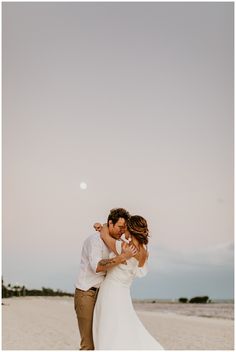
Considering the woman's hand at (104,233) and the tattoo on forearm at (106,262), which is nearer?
the tattoo on forearm at (106,262)

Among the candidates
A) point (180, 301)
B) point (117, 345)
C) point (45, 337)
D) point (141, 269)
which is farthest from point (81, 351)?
point (180, 301)

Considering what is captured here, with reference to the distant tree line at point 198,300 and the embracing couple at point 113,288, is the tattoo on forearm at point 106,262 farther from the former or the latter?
the distant tree line at point 198,300

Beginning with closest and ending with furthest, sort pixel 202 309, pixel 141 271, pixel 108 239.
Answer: pixel 108 239
pixel 141 271
pixel 202 309

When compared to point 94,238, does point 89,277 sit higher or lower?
lower

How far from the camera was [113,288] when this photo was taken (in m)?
5.59

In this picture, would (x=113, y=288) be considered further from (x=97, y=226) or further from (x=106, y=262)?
(x=97, y=226)

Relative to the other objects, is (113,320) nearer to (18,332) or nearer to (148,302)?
(18,332)

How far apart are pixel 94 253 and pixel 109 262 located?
0.17 meters

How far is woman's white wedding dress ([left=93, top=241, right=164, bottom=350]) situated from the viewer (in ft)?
18.1

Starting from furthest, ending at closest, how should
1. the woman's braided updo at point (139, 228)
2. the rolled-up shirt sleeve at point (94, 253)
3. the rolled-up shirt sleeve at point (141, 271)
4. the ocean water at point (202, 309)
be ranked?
the ocean water at point (202, 309) → the rolled-up shirt sleeve at point (141, 271) → the woman's braided updo at point (139, 228) → the rolled-up shirt sleeve at point (94, 253)

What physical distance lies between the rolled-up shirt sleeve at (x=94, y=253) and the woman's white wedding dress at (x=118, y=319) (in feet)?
0.68

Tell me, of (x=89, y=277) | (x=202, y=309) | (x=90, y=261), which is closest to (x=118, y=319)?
(x=89, y=277)

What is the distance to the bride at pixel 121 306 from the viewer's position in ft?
18.1

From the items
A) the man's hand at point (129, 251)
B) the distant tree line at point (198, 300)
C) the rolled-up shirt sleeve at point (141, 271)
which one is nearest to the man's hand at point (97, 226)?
the man's hand at point (129, 251)
